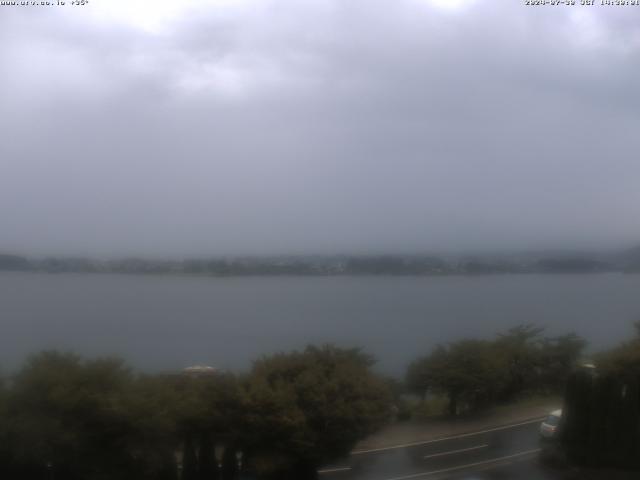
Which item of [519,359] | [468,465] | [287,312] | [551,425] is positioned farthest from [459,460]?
[287,312]

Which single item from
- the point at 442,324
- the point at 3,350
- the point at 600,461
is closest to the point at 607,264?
the point at 442,324

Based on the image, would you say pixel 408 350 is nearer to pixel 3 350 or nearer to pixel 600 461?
pixel 600 461

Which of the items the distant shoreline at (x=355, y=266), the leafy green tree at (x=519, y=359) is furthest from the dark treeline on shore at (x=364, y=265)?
the leafy green tree at (x=519, y=359)

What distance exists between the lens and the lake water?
24.4 metres

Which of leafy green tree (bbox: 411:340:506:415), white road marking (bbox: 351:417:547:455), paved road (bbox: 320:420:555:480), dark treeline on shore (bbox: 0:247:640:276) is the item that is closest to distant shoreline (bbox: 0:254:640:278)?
dark treeline on shore (bbox: 0:247:640:276)

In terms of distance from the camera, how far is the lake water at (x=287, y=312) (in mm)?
24406

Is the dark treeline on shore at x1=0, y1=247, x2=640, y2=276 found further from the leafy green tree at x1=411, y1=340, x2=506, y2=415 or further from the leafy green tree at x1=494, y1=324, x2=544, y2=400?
the leafy green tree at x1=411, y1=340, x2=506, y2=415

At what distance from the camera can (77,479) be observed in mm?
13453

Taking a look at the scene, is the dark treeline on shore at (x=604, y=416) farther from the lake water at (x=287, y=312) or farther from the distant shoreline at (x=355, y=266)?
the distant shoreline at (x=355, y=266)

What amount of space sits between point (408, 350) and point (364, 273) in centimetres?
876

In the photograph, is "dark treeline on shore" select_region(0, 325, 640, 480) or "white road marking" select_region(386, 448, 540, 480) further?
"white road marking" select_region(386, 448, 540, 480)

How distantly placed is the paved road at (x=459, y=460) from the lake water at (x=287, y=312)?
417 centimetres

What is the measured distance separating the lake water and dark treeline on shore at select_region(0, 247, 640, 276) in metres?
1.25

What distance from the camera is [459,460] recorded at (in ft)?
51.8
